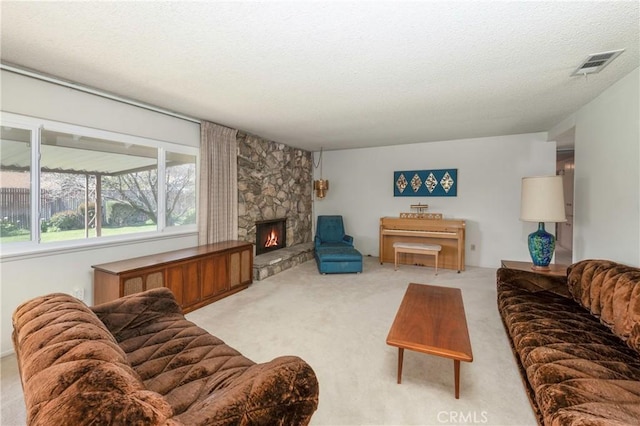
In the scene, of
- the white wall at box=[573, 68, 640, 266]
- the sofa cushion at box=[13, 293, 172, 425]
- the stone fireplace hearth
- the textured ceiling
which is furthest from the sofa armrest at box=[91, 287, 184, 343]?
the white wall at box=[573, 68, 640, 266]

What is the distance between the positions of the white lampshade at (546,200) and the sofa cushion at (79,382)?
3.73m

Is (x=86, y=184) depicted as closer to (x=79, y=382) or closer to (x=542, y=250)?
(x=79, y=382)

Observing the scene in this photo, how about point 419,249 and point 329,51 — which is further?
point 419,249

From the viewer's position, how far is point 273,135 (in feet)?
A: 16.4

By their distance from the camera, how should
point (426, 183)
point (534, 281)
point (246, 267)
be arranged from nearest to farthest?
point (534, 281) → point (246, 267) → point (426, 183)

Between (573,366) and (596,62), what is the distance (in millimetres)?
2329

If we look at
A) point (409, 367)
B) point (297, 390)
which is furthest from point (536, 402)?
point (297, 390)

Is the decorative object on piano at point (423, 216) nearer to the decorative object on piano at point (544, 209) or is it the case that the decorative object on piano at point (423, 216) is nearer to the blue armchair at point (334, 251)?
the blue armchair at point (334, 251)

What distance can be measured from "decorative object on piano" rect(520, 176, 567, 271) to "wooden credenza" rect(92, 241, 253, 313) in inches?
142

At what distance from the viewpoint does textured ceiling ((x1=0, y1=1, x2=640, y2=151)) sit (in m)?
1.67

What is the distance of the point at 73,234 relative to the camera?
2.88m

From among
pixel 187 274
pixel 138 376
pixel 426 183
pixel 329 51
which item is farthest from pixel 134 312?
pixel 426 183

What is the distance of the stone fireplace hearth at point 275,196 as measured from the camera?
4785 mm

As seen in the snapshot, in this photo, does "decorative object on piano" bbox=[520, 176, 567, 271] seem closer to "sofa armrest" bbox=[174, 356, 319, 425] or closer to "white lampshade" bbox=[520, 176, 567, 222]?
"white lampshade" bbox=[520, 176, 567, 222]
